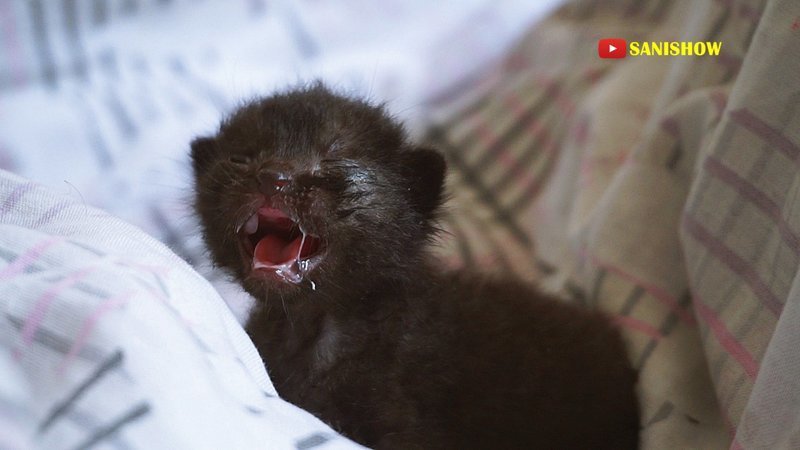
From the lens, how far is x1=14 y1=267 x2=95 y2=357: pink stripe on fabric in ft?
2.47

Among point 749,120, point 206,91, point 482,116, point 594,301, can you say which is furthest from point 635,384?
point 206,91

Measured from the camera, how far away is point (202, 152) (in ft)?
4.22

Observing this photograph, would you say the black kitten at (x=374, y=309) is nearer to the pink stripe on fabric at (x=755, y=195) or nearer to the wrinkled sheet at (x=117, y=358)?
the wrinkled sheet at (x=117, y=358)

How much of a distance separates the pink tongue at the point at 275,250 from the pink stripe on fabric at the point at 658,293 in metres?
0.67

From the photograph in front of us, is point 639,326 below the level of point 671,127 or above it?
below

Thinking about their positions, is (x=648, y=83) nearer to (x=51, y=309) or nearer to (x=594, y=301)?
(x=594, y=301)

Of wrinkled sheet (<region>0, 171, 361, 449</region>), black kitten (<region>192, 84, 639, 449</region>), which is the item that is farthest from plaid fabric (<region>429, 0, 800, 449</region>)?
wrinkled sheet (<region>0, 171, 361, 449</region>)

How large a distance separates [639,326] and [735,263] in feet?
0.93

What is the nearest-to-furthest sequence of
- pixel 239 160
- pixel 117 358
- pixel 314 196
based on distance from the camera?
1. pixel 117 358
2. pixel 314 196
3. pixel 239 160

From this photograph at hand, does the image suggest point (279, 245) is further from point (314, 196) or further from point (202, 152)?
point (202, 152)

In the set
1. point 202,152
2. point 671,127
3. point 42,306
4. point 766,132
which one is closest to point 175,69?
point 202,152

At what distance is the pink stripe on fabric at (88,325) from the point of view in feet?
2.39

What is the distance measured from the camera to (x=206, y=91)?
2.05 m

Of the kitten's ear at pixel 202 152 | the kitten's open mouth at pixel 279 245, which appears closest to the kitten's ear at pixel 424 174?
the kitten's open mouth at pixel 279 245
